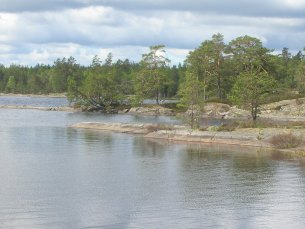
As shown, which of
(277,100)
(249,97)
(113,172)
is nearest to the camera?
(113,172)

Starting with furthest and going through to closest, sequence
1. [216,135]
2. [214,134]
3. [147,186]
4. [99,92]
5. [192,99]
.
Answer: [99,92] → [192,99] → [214,134] → [216,135] → [147,186]

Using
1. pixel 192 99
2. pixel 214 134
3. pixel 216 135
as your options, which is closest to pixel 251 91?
pixel 192 99

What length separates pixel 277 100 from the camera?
378ft

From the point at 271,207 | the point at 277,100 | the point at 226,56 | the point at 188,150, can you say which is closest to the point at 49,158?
the point at 188,150

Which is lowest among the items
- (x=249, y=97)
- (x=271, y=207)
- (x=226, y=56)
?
(x=271, y=207)

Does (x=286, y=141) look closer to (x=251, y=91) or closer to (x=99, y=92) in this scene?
(x=251, y=91)

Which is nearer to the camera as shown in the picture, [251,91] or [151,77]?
[251,91]

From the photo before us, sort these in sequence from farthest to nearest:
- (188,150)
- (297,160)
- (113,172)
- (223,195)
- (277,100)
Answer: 1. (277,100)
2. (188,150)
3. (297,160)
4. (113,172)
5. (223,195)

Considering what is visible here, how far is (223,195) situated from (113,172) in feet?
37.2

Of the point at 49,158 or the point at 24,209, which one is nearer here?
the point at 24,209

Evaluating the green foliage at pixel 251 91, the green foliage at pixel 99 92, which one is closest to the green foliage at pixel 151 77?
the green foliage at pixel 99 92

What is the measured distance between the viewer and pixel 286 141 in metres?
56.0

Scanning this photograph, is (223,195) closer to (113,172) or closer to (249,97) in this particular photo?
(113,172)

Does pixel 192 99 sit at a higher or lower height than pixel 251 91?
lower
